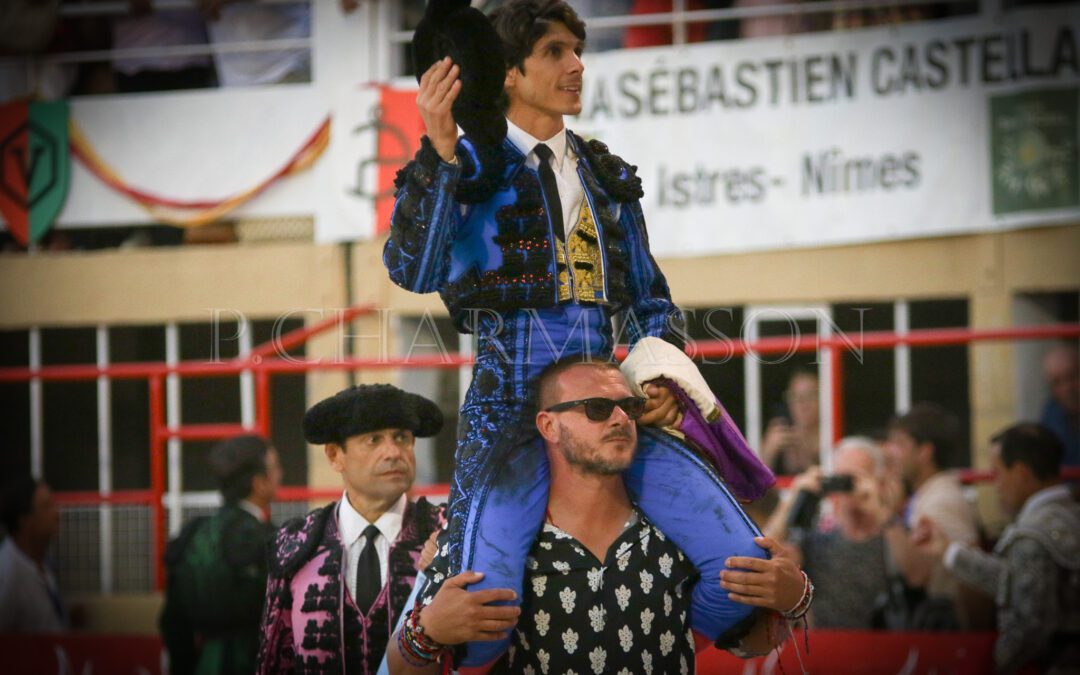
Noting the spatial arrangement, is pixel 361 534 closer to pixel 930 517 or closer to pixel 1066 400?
pixel 930 517

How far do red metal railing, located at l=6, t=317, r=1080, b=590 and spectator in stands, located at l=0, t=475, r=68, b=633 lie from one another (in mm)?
150

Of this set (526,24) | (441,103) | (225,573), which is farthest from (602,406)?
(225,573)

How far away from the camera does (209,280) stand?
9.77m

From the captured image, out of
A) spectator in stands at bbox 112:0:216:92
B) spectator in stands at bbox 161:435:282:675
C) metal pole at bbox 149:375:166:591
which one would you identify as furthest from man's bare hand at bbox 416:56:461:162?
spectator in stands at bbox 112:0:216:92

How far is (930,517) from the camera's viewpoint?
635 centimetres

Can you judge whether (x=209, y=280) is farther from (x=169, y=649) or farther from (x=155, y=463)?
(x=169, y=649)

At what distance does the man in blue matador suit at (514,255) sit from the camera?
356 cm

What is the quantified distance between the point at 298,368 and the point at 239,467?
0.53 metres

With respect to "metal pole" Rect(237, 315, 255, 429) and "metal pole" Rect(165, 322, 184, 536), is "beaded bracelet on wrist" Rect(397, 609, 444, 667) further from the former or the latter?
"metal pole" Rect(237, 315, 255, 429)

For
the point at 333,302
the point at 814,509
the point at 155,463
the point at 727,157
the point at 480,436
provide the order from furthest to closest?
the point at 333,302 → the point at 727,157 → the point at 155,463 → the point at 814,509 → the point at 480,436

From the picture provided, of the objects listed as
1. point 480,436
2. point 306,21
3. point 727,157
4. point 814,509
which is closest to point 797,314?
point 727,157

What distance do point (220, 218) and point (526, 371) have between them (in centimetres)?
633

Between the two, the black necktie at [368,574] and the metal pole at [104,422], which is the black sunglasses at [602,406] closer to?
the black necktie at [368,574]

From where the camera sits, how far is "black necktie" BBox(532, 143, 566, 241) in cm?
375
